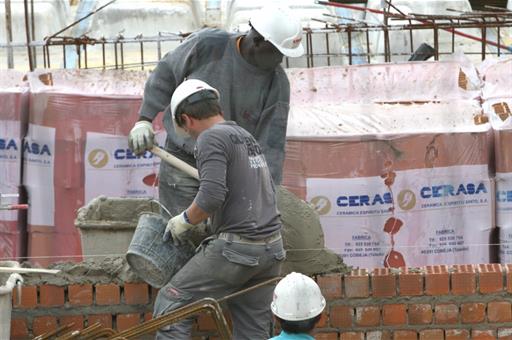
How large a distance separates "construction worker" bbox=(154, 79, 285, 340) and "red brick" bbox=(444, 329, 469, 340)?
1164mm

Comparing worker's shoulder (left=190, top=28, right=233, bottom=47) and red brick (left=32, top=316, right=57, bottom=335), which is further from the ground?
worker's shoulder (left=190, top=28, right=233, bottom=47)

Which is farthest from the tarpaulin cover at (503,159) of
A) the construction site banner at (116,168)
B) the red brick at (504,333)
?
the red brick at (504,333)

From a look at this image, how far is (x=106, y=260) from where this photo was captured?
19.6ft

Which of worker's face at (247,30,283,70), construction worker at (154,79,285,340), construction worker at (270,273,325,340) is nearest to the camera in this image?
construction worker at (270,273,325,340)

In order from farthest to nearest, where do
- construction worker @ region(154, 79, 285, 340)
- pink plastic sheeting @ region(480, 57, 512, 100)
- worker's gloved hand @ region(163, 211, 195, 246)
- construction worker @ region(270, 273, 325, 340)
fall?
pink plastic sheeting @ region(480, 57, 512, 100)
worker's gloved hand @ region(163, 211, 195, 246)
construction worker @ region(154, 79, 285, 340)
construction worker @ region(270, 273, 325, 340)

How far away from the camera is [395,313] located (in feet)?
19.3

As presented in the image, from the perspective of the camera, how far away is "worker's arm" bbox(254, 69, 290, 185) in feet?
19.4

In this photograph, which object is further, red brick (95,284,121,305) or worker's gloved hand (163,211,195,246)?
red brick (95,284,121,305)

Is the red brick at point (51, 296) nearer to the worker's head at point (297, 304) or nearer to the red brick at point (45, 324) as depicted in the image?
the red brick at point (45, 324)

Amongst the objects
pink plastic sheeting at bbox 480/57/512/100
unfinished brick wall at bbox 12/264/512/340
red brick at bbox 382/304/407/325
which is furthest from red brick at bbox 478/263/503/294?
pink plastic sheeting at bbox 480/57/512/100

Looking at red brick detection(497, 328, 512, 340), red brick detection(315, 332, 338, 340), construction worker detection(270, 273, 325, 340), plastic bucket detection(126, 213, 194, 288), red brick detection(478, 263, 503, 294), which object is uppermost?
plastic bucket detection(126, 213, 194, 288)

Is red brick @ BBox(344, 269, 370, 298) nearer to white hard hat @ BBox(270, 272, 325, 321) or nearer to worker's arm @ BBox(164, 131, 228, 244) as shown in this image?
worker's arm @ BBox(164, 131, 228, 244)

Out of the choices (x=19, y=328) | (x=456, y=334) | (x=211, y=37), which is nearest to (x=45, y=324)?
(x=19, y=328)

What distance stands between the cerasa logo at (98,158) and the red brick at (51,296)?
4.31 meters
